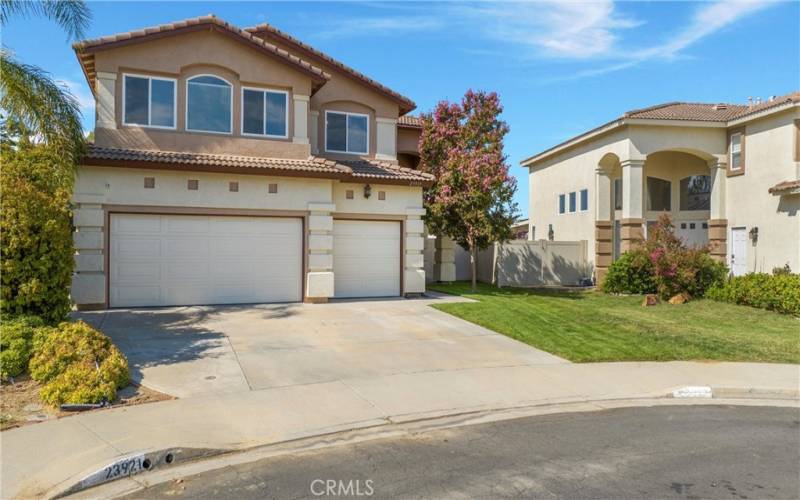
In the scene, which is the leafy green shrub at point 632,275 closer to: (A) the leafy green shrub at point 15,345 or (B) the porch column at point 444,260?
(B) the porch column at point 444,260

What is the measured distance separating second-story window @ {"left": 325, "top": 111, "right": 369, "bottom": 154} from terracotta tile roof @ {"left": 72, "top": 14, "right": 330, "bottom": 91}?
1.99m

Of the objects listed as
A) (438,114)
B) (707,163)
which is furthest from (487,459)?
(707,163)

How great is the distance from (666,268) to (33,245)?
17643 millimetres

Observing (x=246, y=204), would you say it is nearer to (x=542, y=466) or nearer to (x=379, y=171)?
(x=379, y=171)

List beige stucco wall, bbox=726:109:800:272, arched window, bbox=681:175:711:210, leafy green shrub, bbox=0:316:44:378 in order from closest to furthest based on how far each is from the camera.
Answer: leafy green shrub, bbox=0:316:44:378
beige stucco wall, bbox=726:109:800:272
arched window, bbox=681:175:711:210

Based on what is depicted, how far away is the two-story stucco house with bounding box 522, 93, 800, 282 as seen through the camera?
776 inches

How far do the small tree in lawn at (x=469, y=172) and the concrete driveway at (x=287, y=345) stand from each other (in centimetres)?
546

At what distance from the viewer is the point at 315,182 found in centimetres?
1614

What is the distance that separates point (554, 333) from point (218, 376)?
7.20 meters

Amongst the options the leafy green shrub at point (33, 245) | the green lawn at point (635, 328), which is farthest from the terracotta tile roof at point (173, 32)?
the green lawn at point (635, 328)

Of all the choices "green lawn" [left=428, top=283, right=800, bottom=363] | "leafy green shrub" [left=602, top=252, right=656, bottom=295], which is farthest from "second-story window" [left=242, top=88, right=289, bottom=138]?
"leafy green shrub" [left=602, top=252, right=656, bottom=295]

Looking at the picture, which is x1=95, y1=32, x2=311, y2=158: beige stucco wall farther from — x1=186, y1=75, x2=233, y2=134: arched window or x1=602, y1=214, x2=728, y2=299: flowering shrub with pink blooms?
x1=602, y1=214, x2=728, y2=299: flowering shrub with pink blooms

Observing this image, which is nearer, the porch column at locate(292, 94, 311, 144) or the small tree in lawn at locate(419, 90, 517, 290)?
the porch column at locate(292, 94, 311, 144)

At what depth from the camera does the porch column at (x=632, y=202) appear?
22.0 meters
